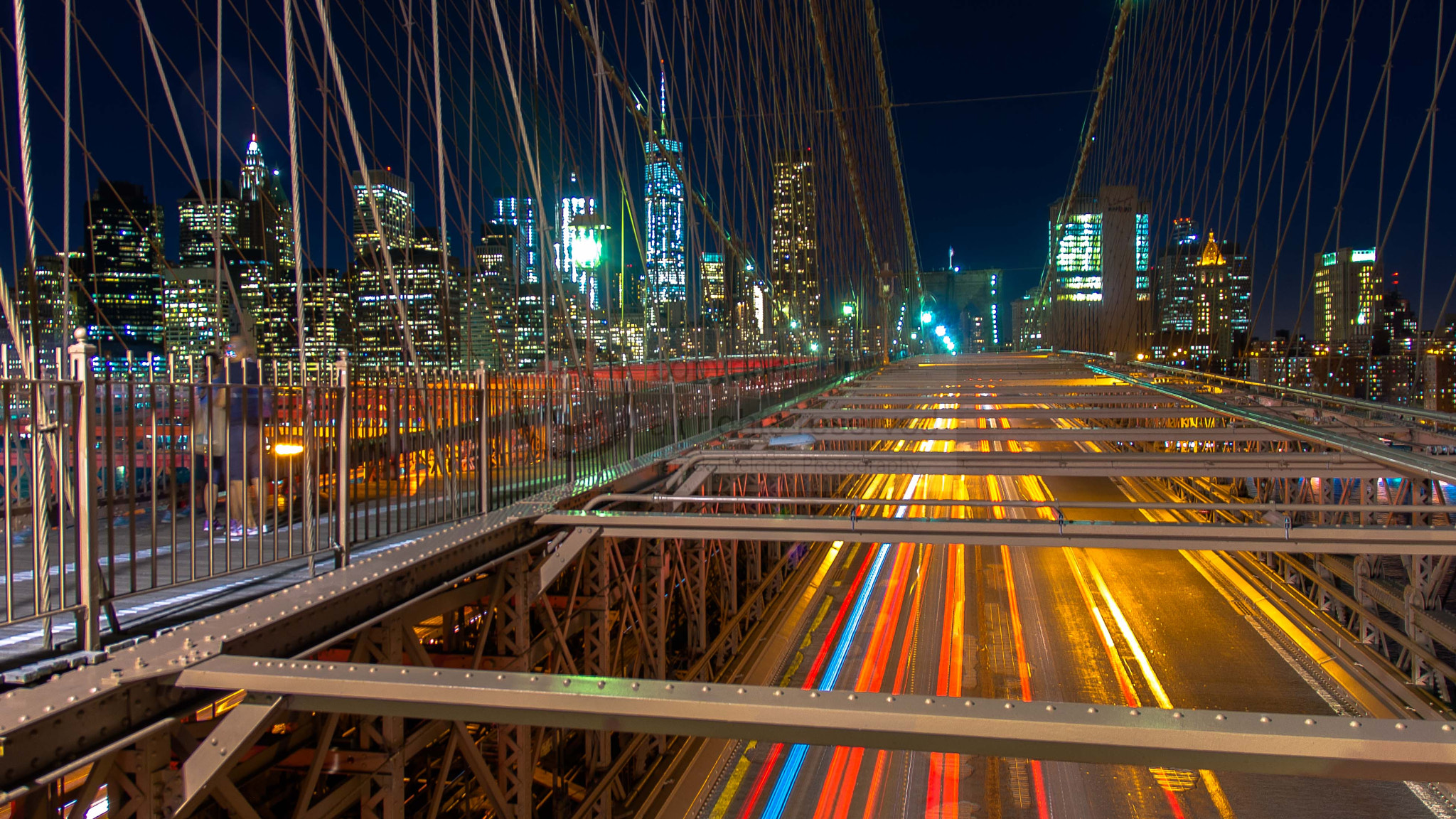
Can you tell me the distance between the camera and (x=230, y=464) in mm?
3973

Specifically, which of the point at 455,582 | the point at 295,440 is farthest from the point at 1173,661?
the point at 295,440

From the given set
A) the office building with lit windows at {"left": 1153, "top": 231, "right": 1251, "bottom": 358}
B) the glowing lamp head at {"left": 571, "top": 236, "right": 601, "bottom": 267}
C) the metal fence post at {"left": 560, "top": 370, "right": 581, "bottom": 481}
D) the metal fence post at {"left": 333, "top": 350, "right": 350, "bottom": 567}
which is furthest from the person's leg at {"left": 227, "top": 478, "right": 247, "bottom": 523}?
the office building with lit windows at {"left": 1153, "top": 231, "right": 1251, "bottom": 358}

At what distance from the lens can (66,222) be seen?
578cm

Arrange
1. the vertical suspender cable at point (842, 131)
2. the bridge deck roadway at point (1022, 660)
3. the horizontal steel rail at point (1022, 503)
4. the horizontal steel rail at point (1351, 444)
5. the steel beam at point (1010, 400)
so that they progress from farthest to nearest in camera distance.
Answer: the vertical suspender cable at point (842, 131) → the steel beam at point (1010, 400) → the bridge deck roadway at point (1022, 660) → the horizontal steel rail at point (1351, 444) → the horizontal steel rail at point (1022, 503)

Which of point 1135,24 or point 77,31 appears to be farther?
point 1135,24

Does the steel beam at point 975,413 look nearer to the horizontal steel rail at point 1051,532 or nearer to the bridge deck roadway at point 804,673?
the bridge deck roadway at point 804,673

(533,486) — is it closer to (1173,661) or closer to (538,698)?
(538,698)

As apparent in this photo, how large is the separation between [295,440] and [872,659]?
10041 millimetres

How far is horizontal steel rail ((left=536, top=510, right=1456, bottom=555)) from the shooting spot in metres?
4.51

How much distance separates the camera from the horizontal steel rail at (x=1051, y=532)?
4.51 m

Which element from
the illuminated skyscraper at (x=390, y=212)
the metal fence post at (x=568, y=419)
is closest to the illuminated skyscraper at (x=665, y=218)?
the illuminated skyscraper at (x=390, y=212)

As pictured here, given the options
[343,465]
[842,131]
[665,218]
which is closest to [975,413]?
[665,218]

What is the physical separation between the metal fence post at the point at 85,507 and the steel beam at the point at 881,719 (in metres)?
0.45

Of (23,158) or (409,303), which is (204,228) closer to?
(409,303)
